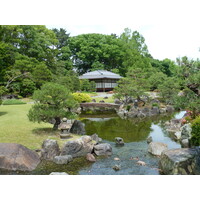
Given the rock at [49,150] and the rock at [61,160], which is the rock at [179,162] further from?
the rock at [49,150]

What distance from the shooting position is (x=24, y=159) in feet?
17.5

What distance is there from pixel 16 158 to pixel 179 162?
3988mm

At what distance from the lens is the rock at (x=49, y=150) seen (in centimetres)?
593

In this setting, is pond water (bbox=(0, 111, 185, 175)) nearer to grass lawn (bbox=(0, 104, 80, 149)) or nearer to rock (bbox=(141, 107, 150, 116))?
grass lawn (bbox=(0, 104, 80, 149))

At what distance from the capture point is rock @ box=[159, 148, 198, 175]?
15.2ft

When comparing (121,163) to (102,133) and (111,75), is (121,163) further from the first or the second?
(111,75)

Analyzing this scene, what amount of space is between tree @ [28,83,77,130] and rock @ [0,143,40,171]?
1.96 metres

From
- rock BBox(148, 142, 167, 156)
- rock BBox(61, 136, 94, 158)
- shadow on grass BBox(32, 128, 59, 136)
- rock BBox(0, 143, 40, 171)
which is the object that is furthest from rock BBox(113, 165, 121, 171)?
shadow on grass BBox(32, 128, 59, 136)

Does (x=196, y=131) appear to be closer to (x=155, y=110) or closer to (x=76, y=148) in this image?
(x=76, y=148)

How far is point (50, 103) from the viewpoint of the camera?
304 inches

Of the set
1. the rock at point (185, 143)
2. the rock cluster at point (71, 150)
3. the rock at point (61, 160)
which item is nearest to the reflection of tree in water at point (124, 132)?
the rock at point (185, 143)

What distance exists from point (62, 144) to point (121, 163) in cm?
204

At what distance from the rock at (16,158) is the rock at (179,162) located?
3360 mm

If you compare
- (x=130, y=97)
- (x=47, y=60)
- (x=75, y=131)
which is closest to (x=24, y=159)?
(x=75, y=131)
